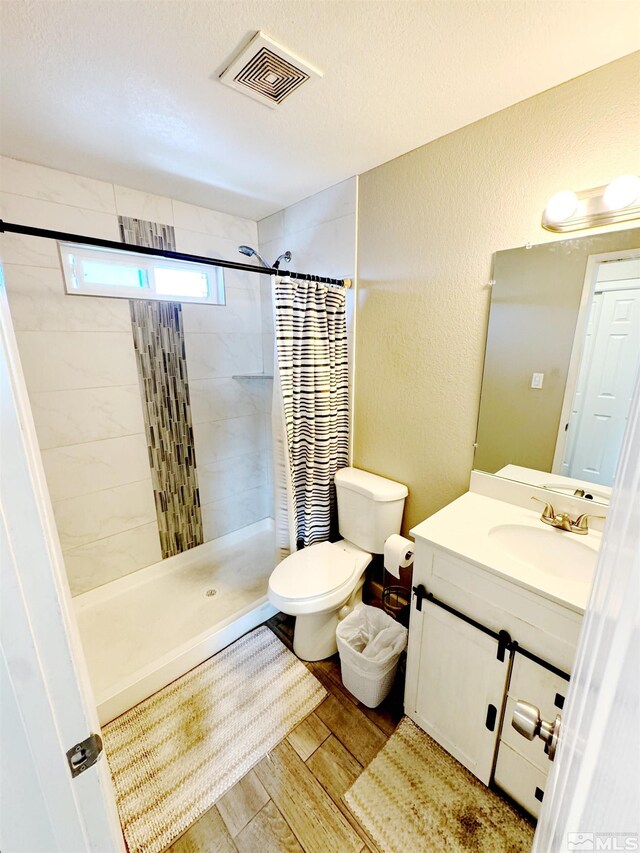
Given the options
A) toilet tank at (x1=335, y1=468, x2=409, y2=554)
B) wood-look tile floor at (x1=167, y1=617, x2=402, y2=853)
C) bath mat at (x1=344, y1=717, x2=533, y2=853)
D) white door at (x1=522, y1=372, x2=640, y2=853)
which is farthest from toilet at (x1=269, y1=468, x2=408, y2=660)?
white door at (x1=522, y1=372, x2=640, y2=853)

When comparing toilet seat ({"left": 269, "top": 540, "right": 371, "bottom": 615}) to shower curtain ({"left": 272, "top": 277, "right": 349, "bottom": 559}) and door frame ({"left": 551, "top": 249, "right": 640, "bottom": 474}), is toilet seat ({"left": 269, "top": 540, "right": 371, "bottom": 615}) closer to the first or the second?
shower curtain ({"left": 272, "top": 277, "right": 349, "bottom": 559})

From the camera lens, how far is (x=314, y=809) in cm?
115

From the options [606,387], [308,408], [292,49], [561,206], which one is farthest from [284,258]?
[606,387]

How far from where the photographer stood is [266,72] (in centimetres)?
107

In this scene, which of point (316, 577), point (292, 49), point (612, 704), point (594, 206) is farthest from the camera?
point (316, 577)

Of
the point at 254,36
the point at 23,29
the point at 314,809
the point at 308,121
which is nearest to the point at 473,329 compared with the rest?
the point at 308,121

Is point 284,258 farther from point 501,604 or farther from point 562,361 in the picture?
point 501,604

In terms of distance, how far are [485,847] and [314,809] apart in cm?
54

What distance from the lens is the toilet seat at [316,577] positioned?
1499 millimetres

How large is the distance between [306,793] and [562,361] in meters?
1.78

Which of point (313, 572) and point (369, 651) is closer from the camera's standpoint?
point (369, 651)

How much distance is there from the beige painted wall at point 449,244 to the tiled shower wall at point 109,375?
974 mm

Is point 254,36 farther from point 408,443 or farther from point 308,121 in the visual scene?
point 408,443

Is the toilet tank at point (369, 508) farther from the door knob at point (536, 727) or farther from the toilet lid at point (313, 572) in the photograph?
the door knob at point (536, 727)
